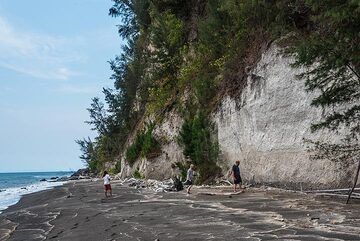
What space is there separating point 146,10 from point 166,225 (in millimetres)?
39488

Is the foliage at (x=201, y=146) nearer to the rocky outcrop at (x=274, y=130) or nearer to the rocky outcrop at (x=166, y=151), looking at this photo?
the rocky outcrop at (x=274, y=130)

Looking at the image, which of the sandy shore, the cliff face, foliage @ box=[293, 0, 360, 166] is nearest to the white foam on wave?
the sandy shore

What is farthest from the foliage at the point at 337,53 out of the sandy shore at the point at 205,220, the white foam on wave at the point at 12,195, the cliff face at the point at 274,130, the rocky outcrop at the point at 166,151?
the white foam on wave at the point at 12,195

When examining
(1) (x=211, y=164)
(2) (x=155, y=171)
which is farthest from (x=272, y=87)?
(2) (x=155, y=171)

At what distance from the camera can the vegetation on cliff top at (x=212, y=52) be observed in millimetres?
14695

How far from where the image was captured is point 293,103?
2406cm

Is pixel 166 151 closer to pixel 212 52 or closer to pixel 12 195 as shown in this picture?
pixel 212 52

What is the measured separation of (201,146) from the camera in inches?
1209

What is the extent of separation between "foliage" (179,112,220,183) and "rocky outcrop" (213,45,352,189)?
87 centimetres

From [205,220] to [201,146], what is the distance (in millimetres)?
16016

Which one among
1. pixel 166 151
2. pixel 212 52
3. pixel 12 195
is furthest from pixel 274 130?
pixel 12 195

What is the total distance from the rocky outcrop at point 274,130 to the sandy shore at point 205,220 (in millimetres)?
1701

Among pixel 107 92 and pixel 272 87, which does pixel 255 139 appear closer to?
pixel 272 87

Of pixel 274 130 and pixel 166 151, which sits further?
pixel 166 151
